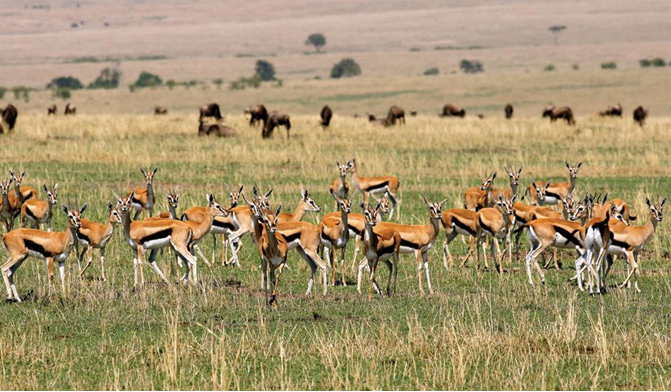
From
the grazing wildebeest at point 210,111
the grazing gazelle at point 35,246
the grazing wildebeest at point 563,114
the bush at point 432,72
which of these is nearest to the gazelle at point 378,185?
the grazing gazelle at point 35,246

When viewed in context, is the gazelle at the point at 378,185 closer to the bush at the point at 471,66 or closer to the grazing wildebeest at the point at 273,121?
the grazing wildebeest at the point at 273,121

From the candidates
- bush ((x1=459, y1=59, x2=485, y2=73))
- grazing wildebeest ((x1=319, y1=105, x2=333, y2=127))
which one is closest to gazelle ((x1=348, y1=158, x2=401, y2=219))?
grazing wildebeest ((x1=319, y1=105, x2=333, y2=127))

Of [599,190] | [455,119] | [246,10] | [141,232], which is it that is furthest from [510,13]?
[141,232]

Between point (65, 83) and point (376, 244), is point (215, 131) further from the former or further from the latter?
point (65, 83)

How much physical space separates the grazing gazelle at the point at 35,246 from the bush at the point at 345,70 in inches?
3541

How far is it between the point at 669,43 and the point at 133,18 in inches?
3618

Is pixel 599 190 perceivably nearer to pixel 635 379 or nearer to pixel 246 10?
pixel 635 379

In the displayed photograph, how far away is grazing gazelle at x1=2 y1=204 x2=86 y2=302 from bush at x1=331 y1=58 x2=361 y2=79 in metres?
89.9

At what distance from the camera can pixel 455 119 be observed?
139 ft

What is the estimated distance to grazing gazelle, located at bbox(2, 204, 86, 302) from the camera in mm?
11500

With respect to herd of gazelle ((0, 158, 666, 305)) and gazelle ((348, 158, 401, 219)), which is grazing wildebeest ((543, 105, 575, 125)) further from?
herd of gazelle ((0, 158, 666, 305))

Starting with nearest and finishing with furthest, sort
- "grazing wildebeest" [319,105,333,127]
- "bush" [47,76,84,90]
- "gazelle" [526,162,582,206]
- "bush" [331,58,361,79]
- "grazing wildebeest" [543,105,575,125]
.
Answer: "gazelle" [526,162,582,206] → "grazing wildebeest" [319,105,333,127] → "grazing wildebeest" [543,105,575,125] → "bush" [47,76,84,90] → "bush" [331,58,361,79]

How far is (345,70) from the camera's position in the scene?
333 feet

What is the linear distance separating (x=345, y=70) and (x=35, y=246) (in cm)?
9089
